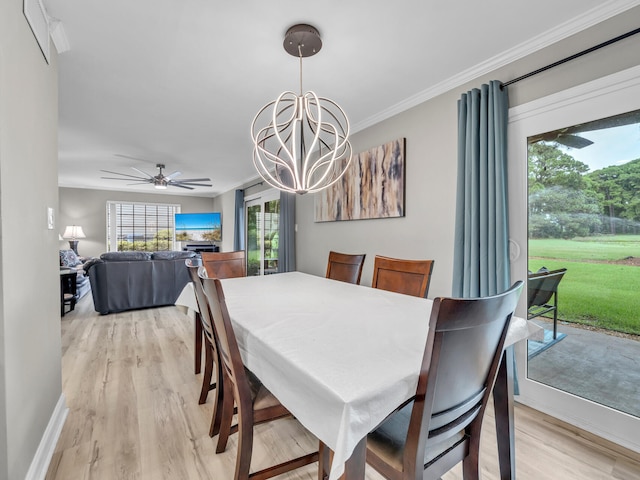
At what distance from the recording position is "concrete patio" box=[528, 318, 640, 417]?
1623mm

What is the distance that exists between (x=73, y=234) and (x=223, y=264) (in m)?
5.96

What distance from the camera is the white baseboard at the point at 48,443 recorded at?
1312 mm

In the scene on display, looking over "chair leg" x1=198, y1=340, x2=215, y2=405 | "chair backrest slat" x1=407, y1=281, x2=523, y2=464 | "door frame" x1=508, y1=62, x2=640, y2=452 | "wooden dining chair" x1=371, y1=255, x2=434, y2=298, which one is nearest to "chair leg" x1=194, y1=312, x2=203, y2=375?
"chair leg" x1=198, y1=340, x2=215, y2=405

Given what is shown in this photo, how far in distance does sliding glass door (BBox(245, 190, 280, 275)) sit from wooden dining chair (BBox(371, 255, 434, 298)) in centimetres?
324

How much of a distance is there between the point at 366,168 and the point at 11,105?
8.69 ft

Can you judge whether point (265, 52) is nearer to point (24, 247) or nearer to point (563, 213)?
point (24, 247)

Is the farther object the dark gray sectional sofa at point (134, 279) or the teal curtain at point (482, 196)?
→ the dark gray sectional sofa at point (134, 279)

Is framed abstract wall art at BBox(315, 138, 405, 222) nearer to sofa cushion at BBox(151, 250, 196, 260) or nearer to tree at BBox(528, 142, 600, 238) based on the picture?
tree at BBox(528, 142, 600, 238)

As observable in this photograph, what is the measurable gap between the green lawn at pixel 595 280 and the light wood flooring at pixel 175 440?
0.65 metres

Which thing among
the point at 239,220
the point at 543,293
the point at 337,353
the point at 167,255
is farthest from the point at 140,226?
the point at 543,293

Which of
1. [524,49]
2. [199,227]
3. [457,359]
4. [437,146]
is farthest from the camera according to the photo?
[199,227]

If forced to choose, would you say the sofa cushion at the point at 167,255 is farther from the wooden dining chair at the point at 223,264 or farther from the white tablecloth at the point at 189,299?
the white tablecloth at the point at 189,299

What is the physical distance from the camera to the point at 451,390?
879 millimetres

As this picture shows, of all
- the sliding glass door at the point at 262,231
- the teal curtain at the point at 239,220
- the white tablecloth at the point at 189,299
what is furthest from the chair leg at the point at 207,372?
the teal curtain at the point at 239,220
